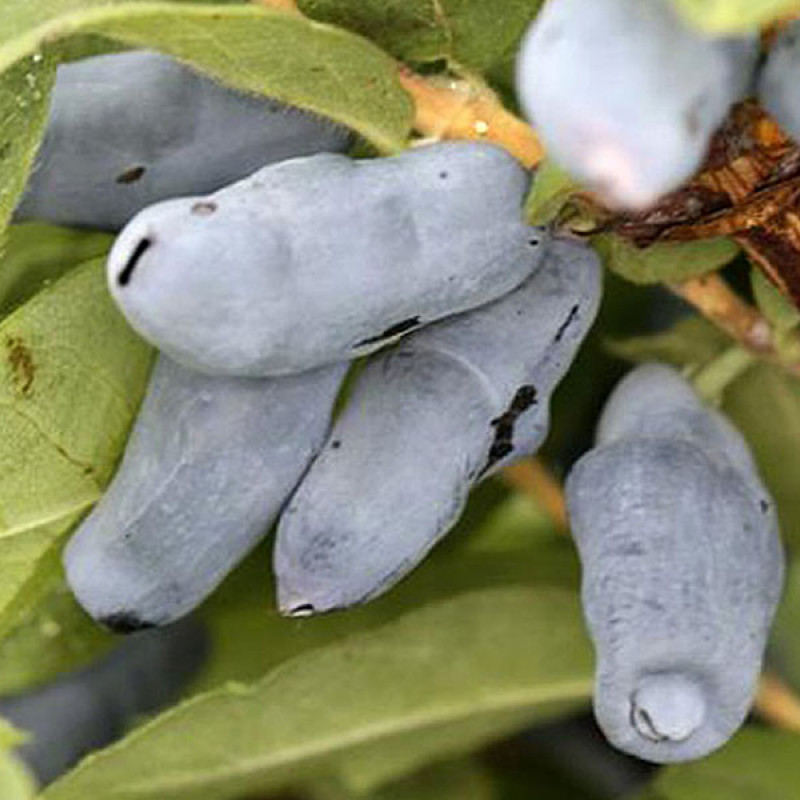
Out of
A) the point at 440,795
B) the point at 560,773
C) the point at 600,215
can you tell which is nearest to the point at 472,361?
the point at 600,215

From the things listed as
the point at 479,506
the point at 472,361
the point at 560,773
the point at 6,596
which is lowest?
the point at 560,773

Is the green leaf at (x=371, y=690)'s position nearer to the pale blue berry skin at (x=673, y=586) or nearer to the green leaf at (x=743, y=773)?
the green leaf at (x=743, y=773)

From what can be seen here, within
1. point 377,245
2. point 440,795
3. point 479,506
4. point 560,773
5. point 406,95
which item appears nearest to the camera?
point 377,245

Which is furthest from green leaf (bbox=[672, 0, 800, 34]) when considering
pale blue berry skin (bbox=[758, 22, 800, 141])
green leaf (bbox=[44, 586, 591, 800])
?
green leaf (bbox=[44, 586, 591, 800])

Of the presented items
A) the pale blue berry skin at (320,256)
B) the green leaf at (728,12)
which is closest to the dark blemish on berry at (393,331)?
the pale blue berry skin at (320,256)

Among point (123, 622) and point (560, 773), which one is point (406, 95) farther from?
point (560, 773)

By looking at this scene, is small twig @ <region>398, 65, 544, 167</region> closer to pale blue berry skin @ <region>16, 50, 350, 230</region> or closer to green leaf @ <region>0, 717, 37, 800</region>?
pale blue berry skin @ <region>16, 50, 350, 230</region>

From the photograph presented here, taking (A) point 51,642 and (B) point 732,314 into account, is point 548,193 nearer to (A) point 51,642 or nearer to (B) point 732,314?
(B) point 732,314
